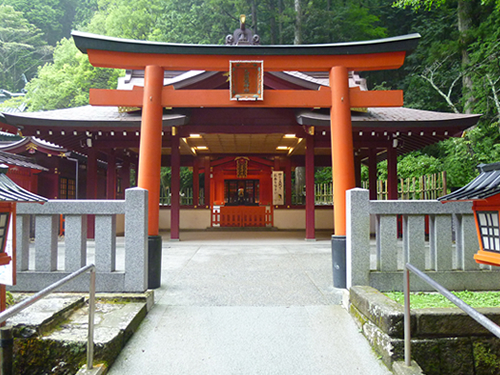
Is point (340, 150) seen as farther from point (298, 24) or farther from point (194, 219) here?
point (298, 24)

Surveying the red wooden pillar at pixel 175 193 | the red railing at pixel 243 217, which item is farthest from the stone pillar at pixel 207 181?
the red wooden pillar at pixel 175 193

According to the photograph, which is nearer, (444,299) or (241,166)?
(444,299)

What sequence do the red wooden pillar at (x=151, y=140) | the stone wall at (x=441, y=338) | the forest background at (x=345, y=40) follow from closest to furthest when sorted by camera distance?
the stone wall at (x=441, y=338), the red wooden pillar at (x=151, y=140), the forest background at (x=345, y=40)

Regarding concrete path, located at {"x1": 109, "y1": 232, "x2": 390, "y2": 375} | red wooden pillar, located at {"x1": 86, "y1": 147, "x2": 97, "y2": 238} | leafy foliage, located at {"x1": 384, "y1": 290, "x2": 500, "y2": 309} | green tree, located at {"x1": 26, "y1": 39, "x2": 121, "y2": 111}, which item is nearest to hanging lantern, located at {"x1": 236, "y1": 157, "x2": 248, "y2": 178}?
red wooden pillar, located at {"x1": 86, "y1": 147, "x2": 97, "y2": 238}

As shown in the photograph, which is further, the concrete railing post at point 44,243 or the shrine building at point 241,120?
the shrine building at point 241,120

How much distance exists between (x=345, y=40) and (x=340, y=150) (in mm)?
20260

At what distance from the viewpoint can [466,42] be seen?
601 inches

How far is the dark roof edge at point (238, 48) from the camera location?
5352mm

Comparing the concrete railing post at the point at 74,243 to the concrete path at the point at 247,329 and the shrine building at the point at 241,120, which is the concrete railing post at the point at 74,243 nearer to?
the shrine building at the point at 241,120

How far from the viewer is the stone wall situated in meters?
2.84

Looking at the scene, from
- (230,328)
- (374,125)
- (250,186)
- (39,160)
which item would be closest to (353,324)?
(230,328)

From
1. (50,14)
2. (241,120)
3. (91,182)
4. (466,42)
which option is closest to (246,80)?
(241,120)

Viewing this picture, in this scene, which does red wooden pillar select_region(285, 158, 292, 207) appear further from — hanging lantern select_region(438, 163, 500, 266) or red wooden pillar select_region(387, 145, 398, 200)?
hanging lantern select_region(438, 163, 500, 266)

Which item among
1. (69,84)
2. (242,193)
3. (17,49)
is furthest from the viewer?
(17,49)
